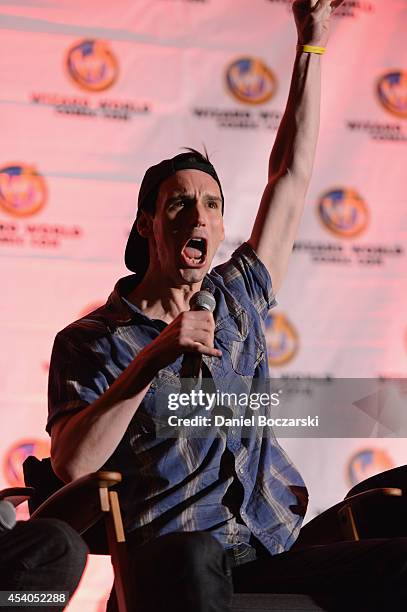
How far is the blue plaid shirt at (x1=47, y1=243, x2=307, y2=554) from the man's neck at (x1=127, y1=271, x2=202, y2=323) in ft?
0.12

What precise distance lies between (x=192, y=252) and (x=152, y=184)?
204mm

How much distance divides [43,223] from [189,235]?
0.81 metres

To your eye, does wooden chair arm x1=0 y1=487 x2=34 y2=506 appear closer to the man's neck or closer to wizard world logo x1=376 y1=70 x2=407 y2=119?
the man's neck

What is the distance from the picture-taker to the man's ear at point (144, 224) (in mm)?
2133

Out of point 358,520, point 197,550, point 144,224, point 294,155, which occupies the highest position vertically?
point 294,155

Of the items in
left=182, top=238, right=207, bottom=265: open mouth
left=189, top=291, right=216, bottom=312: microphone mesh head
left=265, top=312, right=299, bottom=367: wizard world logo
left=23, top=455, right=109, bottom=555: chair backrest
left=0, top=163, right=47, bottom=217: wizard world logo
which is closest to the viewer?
left=189, top=291, right=216, bottom=312: microphone mesh head

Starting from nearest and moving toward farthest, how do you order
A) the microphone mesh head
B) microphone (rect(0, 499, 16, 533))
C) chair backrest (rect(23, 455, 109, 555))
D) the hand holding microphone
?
microphone (rect(0, 499, 16, 533))
the hand holding microphone
the microphone mesh head
chair backrest (rect(23, 455, 109, 555))

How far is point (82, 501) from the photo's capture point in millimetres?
1688

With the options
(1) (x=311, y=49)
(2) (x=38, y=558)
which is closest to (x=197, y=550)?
(2) (x=38, y=558)

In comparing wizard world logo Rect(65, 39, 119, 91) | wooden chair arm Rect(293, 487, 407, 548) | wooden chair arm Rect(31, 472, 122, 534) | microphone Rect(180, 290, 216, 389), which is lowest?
wooden chair arm Rect(293, 487, 407, 548)

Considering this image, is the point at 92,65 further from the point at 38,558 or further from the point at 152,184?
the point at 38,558

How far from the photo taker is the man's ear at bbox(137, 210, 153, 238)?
213 centimetres

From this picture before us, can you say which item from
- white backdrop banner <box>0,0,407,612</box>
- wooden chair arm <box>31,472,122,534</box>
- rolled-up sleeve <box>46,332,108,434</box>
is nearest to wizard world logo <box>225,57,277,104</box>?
white backdrop banner <box>0,0,407,612</box>

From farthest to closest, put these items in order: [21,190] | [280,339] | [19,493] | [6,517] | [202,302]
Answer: [280,339], [21,190], [19,493], [202,302], [6,517]
